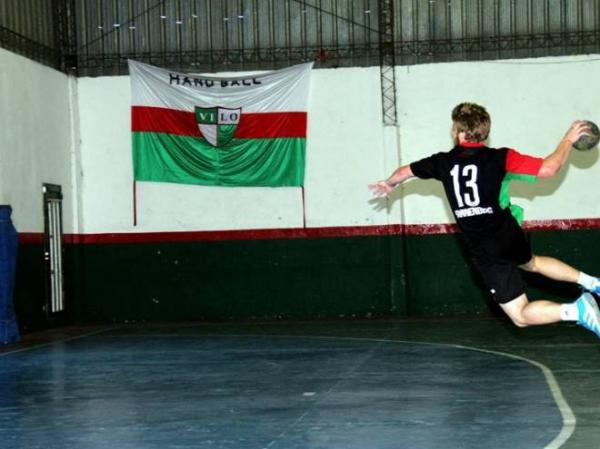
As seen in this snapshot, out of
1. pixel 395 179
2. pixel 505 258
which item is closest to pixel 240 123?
pixel 395 179

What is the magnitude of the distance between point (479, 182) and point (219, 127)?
12161 mm

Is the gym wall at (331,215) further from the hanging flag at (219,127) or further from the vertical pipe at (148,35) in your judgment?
the vertical pipe at (148,35)

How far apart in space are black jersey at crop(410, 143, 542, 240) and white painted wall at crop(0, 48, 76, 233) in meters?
10.6

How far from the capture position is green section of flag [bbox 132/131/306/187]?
71.0ft

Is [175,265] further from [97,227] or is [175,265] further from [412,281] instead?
[412,281]

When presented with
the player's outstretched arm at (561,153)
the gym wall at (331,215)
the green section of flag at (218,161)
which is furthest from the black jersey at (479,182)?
the green section of flag at (218,161)

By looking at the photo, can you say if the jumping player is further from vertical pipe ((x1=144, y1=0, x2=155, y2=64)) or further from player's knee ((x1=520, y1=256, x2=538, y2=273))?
vertical pipe ((x1=144, y1=0, x2=155, y2=64))

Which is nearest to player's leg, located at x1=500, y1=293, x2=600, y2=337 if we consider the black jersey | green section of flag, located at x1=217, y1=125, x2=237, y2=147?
the black jersey

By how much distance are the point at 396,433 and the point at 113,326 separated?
13.4m

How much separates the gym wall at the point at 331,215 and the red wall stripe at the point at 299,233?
0.03 m

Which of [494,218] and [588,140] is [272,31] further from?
[494,218]

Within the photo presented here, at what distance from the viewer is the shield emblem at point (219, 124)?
21.8 meters

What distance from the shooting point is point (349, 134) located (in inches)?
851

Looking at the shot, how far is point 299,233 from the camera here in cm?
2181
